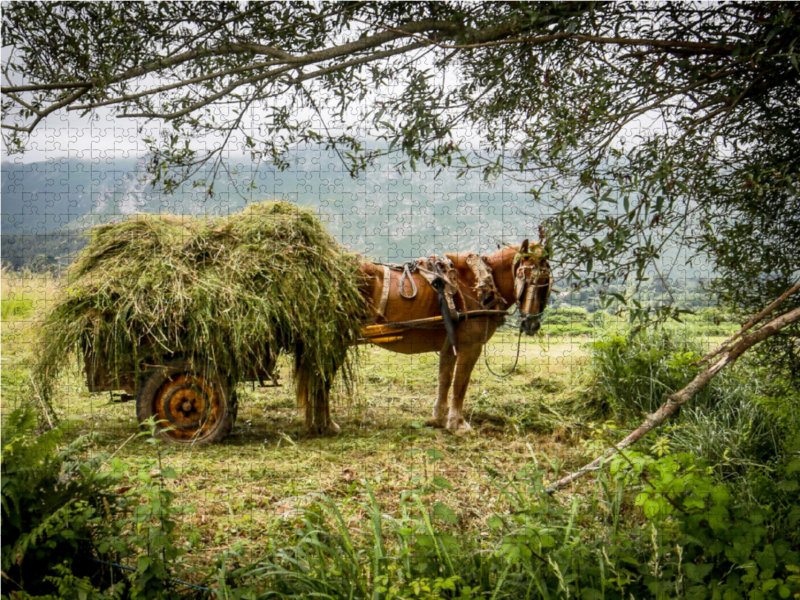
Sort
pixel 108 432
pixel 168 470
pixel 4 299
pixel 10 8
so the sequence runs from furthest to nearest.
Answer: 1. pixel 108 432
2. pixel 4 299
3. pixel 10 8
4. pixel 168 470

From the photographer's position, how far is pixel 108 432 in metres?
5.04

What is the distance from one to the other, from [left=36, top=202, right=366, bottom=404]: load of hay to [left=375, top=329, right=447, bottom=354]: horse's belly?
27.2 inches

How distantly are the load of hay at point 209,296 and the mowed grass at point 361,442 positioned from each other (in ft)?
1.03

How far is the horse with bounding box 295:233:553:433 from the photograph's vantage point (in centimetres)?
556

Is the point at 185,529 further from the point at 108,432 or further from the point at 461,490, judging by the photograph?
the point at 108,432

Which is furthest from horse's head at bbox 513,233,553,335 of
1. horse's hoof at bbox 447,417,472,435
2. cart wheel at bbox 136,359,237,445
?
cart wheel at bbox 136,359,237,445

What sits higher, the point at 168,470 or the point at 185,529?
the point at 168,470

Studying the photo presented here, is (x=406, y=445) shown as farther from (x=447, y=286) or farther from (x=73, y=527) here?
(x=73, y=527)

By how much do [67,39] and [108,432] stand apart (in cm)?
298

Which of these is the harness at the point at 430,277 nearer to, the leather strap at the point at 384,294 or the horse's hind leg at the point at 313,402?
the leather strap at the point at 384,294

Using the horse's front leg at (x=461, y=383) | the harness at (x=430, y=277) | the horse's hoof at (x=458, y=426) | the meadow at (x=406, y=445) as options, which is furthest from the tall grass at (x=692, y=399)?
the harness at (x=430, y=277)

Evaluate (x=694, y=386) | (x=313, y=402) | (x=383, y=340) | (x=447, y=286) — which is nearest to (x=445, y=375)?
(x=383, y=340)

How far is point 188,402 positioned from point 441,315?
7.73 feet

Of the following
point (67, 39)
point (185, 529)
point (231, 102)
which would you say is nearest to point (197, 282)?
point (231, 102)
